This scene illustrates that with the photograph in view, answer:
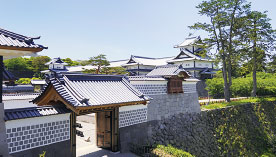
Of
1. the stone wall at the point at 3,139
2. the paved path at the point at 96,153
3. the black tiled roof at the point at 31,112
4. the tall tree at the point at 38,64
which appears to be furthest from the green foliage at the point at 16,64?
the stone wall at the point at 3,139

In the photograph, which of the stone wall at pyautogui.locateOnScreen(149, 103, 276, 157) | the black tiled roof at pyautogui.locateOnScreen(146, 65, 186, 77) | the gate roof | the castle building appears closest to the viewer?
the gate roof

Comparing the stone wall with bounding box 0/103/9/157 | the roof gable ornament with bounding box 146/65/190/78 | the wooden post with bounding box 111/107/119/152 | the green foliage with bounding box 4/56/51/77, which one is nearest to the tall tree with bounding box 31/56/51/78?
the green foliage with bounding box 4/56/51/77

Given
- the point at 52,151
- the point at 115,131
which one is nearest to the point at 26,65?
the point at 115,131

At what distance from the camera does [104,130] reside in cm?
1075

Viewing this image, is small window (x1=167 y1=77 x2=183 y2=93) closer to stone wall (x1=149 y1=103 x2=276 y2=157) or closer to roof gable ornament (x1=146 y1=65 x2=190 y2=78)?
roof gable ornament (x1=146 y1=65 x2=190 y2=78)

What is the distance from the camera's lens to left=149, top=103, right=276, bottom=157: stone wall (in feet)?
46.9

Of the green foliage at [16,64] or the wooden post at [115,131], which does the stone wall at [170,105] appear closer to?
the wooden post at [115,131]

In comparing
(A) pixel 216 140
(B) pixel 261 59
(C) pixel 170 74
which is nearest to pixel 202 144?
(A) pixel 216 140

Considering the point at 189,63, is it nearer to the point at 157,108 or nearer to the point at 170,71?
the point at 170,71

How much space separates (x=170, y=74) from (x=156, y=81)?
1.40 meters

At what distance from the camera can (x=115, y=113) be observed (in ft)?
34.2

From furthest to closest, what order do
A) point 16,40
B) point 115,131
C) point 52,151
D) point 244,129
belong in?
1. point 244,129
2. point 115,131
3. point 52,151
4. point 16,40

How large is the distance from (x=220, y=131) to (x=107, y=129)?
11.4 m

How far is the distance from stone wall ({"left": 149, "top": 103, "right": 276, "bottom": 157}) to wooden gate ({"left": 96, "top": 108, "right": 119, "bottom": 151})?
2.89 metres
